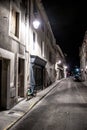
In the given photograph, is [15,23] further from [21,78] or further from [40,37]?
[40,37]

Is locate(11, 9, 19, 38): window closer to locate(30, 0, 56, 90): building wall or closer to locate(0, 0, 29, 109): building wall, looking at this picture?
locate(0, 0, 29, 109): building wall

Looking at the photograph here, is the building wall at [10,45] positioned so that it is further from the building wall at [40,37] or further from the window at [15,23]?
the building wall at [40,37]

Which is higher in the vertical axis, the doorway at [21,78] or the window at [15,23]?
the window at [15,23]

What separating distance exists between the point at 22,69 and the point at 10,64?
4.58 meters

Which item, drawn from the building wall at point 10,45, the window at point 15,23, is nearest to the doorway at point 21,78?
the building wall at point 10,45

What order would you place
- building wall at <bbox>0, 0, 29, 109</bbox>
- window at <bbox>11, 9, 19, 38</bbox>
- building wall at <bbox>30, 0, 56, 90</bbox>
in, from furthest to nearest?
building wall at <bbox>30, 0, 56, 90</bbox>
window at <bbox>11, 9, 19, 38</bbox>
building wall at <bbox>0, 0, 29, 109</bbox>

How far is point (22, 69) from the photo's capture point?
Answer: 60.7 ft

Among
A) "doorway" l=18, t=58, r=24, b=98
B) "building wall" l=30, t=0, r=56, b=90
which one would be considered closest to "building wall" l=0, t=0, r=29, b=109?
"doorway" l=18, t=58, r=24, b=98

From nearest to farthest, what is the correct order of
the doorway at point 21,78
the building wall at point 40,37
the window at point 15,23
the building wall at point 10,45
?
the building wall at point 10,45 → the window at point 15,23 → the doorway at point 21,78 → the building wall at point 40,37

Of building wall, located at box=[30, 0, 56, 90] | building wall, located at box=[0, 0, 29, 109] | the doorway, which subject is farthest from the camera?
building wall, located at box=[30, 0, 56, 90]

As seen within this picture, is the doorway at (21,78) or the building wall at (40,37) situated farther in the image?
the building wall at (40,37)

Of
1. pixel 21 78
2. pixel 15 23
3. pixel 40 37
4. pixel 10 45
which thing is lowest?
pixel 21 78

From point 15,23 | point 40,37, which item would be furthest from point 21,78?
point 40,37

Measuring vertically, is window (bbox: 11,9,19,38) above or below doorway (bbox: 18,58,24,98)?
above
